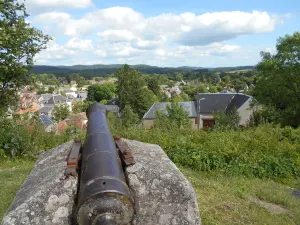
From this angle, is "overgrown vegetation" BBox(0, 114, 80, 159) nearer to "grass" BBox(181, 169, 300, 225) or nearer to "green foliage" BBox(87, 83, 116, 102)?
"grass" BBox(181, 169, 300, 225)

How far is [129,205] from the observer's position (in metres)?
2.51

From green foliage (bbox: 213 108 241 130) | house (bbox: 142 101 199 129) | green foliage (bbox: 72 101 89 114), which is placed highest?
green foliage (bbox: 213 108 241 130)

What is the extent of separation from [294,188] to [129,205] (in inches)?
207

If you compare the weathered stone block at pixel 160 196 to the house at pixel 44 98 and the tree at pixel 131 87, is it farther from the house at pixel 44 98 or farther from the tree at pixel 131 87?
the house at pixel 44 98

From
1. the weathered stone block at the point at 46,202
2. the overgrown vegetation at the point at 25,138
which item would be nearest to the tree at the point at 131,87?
the overgrown vegetation at the point at 25,138

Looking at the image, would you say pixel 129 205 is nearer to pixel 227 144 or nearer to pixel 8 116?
pixel 227 144

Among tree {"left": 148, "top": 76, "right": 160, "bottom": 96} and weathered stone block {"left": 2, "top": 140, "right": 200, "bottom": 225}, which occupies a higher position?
weathered stone block {"left": 2, "top": 140, "right": 200, "bottom": 225}

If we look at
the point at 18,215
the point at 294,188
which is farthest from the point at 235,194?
the point at 18,215

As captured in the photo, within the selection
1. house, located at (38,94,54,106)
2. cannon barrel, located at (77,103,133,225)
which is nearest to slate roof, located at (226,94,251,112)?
cannon barrel, located at (77,103,133,225)

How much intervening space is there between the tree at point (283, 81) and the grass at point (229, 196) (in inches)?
728

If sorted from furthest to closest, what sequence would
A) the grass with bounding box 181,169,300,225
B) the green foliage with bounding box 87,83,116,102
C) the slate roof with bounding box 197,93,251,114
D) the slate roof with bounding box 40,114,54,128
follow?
the green foliage with bounding box 87,83,116,102 → the slate roof with bounding box 197,93,251,114 → the slate roof with bounding box 40,114,54,128 → the grass with bounding box 181,169,300,225

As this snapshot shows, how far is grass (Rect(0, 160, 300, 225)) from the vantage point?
4.66 m

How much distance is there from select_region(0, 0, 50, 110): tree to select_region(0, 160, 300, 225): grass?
257 cm

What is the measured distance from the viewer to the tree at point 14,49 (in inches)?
321
